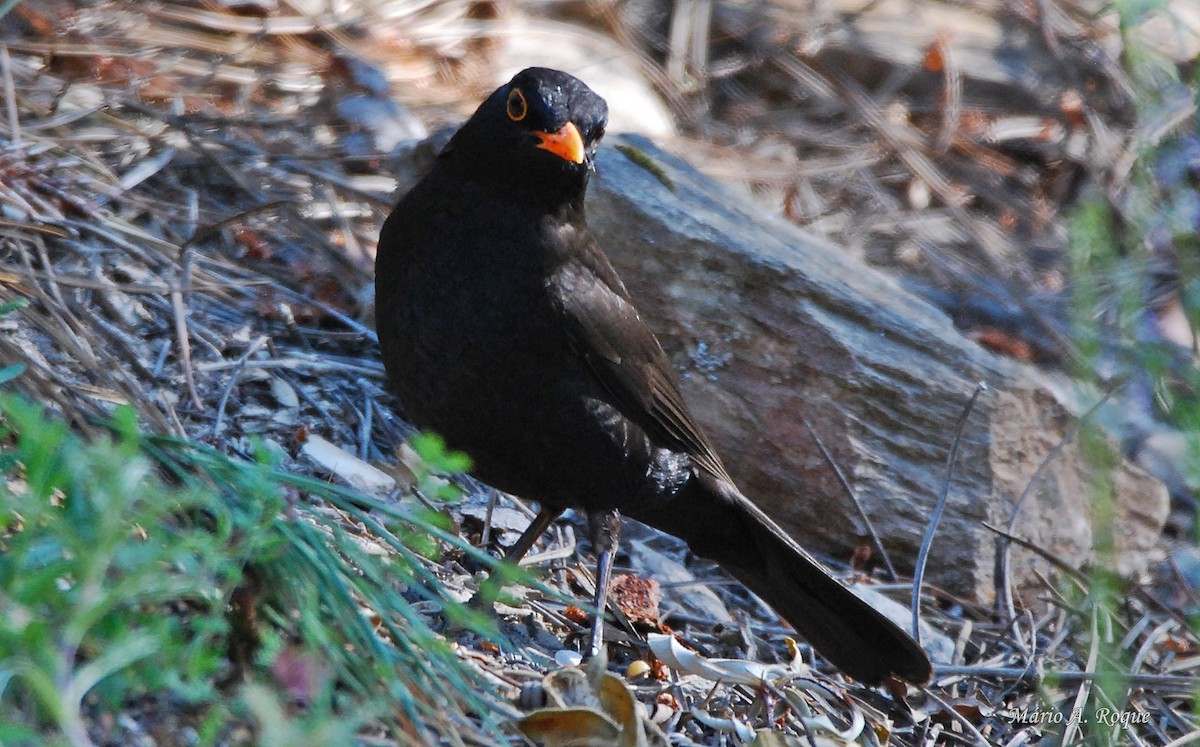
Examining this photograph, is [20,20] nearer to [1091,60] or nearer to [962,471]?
[962,471]

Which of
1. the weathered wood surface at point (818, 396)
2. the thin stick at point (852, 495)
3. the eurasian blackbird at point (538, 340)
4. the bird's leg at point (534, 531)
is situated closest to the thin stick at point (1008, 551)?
the weathered wood surface at point (818, 396)

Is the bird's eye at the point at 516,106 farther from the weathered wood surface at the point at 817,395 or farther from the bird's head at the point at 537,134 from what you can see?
the weathered wood surface at the point at 817,395

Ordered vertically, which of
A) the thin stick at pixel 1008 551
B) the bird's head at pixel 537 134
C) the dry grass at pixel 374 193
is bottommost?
the thin stick at pixel 1008 551

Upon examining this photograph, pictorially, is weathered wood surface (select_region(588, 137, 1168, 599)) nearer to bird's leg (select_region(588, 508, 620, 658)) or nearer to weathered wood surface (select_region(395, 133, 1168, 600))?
weathered wood surface (select_region(395, 133, 1168, 600))

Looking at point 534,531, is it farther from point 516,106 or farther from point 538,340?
point 516,106

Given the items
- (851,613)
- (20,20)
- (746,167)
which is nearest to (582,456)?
(851,613)

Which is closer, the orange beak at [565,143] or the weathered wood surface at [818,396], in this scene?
the orange beak at [565,143]

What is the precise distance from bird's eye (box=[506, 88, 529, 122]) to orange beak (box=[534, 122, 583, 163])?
9cm

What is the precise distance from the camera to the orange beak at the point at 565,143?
3623 mm

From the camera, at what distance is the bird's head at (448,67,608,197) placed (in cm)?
365

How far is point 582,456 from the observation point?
3744mm

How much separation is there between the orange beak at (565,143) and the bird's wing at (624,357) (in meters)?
0.33

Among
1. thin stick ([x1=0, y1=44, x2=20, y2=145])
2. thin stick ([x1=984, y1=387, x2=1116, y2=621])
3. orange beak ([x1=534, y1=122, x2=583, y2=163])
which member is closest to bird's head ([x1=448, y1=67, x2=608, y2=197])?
orange beak ([x1=534, y1=122, x2=583, y2=163])

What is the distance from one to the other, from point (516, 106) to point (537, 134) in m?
0.11
